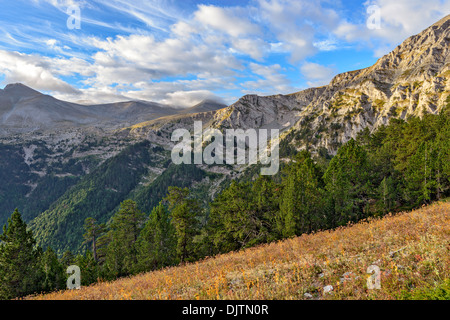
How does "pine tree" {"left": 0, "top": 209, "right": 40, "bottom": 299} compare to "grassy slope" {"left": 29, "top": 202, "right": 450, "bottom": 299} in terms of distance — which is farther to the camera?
"pine tree" {"left": 0, "top": 209, "right": 40, "bottom": 299}

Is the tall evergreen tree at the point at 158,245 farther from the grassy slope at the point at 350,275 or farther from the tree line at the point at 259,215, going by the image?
the grassy slope at the point at 350,275

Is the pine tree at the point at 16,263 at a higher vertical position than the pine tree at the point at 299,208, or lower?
lower

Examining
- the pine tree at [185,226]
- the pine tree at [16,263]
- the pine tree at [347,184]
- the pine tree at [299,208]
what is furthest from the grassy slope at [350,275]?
the pine tree at [16,263]

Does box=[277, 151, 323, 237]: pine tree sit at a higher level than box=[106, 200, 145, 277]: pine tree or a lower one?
higher

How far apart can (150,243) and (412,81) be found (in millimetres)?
239253

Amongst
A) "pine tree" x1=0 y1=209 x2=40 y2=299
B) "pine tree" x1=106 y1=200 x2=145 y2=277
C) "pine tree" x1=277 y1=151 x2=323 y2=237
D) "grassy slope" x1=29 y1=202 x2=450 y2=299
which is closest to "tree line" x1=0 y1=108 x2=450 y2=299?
"pine tree" x1=0 y1=209 x2=40 y2=299

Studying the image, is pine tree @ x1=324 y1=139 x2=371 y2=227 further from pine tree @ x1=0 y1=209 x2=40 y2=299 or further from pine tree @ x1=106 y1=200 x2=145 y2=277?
pine tree @ x1=0 y1=209 x2=40 y2=299

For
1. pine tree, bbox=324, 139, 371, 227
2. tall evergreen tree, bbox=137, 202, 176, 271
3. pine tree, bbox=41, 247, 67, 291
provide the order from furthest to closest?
tall evergreen tree, bbox=137, 202, 176, 271 < pine tree, bbox=324, 139, 371, 227 < pine tree, bbox=41, 247, 67, 291

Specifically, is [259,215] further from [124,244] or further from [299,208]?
[124,244]

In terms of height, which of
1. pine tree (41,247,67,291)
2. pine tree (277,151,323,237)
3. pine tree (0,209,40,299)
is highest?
pine tree (277,151,323,237)

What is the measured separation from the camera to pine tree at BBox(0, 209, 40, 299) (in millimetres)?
25984

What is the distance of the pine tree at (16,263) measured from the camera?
26.0m
